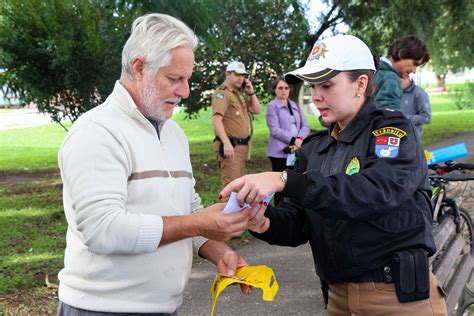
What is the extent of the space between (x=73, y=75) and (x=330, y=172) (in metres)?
6.47

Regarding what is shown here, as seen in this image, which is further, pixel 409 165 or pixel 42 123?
pixel 42 123

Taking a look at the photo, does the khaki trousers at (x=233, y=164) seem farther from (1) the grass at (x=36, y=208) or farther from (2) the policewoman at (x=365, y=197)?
(2) the policewoman at (x=365, y=197)

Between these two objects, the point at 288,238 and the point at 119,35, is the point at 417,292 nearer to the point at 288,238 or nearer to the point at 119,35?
the point at 288,238

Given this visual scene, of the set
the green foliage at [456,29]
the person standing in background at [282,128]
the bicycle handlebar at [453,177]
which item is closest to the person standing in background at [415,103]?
the bicycle handlebar at [453,177]

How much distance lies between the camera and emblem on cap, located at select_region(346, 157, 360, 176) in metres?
2.22

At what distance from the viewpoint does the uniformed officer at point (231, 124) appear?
741 cm

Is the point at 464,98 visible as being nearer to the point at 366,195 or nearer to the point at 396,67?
the point at 396,67

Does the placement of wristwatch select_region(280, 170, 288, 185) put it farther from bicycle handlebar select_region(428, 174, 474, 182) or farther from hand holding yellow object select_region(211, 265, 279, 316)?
bicycle handlebar select_region(428, 174, 474, 182)

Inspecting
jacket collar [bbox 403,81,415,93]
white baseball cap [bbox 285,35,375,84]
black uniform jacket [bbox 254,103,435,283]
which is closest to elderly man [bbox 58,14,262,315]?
black uniform jacket [bbox 254,103,435,283]

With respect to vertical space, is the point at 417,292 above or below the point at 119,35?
below

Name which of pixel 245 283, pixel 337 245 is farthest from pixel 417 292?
pixel 245 283

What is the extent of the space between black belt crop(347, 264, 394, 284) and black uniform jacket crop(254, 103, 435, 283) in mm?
26

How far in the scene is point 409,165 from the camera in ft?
7.13

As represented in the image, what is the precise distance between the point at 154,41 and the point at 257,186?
2.05 feet
